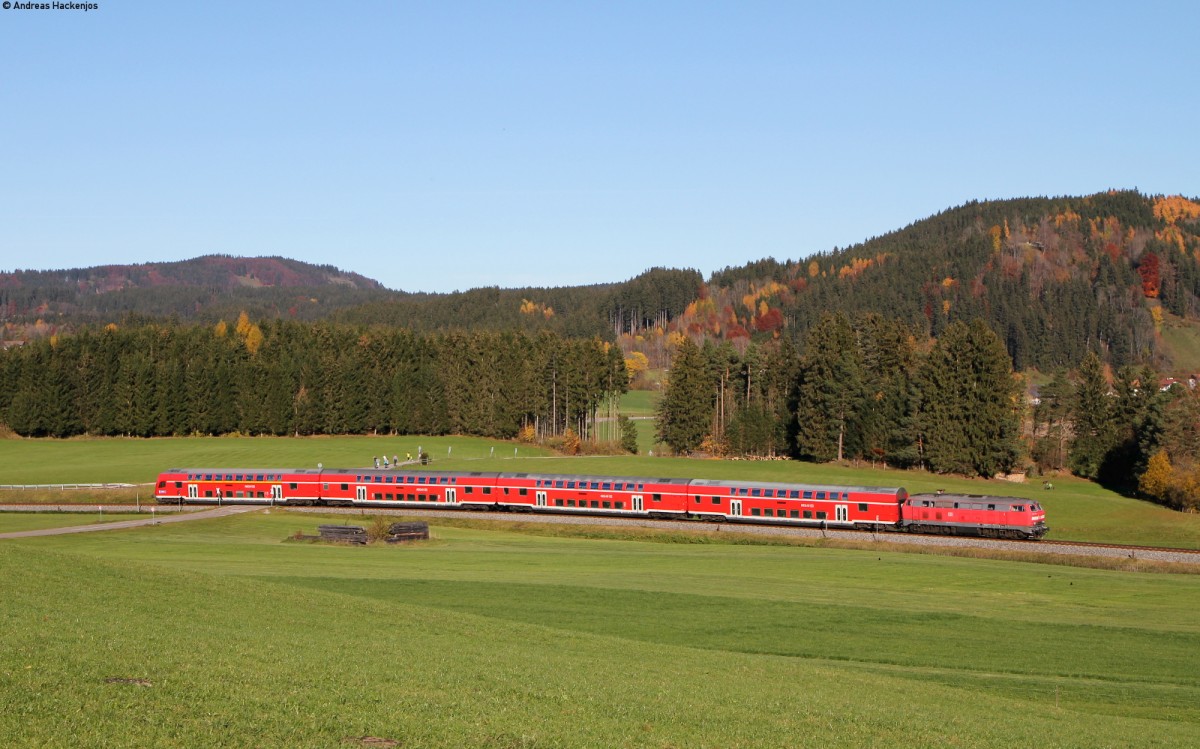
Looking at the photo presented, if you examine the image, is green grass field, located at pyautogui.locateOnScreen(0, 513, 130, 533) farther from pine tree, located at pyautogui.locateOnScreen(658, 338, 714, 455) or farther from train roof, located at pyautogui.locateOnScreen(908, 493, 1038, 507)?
pine tree, located at pyautogui.locateOnScreen(658, 338, 714, 455)

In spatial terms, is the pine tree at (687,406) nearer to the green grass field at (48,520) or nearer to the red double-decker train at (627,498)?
the red double-decker train at (627,498)

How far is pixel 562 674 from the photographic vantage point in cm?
2238

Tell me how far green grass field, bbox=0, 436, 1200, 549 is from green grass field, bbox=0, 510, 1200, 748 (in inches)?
1112

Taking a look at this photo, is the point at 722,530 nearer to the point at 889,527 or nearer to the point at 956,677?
the point at 889,527

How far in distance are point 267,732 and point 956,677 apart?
755 inches

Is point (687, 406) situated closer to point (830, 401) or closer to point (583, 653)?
point (830, 401)

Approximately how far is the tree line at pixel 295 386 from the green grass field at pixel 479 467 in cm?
398

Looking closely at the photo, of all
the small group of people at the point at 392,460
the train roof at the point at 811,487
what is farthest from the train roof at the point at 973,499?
the small group of people at the point at 392,460

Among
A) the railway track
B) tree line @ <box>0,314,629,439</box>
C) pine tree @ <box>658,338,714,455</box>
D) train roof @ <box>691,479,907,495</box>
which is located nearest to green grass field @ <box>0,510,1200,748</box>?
the railway track

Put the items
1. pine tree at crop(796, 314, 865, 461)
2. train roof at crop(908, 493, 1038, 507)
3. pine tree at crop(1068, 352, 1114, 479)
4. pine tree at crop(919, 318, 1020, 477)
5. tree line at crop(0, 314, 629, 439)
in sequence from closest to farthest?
train roof at crop(908, 493, 1038, 507)
pine tree at crop(919, 318, 1020, 477)
pine tree at crop(1068, 352, 1114, 479)
pine tree at crop(796, 314, 865, 461)
tree line at crop(0, 314, 629, 439)

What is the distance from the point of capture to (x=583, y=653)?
26.5m

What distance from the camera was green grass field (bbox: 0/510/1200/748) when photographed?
55.1ft

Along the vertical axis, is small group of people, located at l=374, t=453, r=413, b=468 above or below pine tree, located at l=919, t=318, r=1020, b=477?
below

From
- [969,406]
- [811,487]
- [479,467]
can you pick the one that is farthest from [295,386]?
[811,487]
